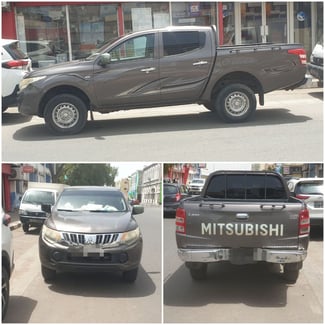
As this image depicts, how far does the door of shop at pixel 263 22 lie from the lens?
655 inches

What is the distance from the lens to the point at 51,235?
19.4ft

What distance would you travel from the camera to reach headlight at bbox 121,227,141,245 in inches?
235

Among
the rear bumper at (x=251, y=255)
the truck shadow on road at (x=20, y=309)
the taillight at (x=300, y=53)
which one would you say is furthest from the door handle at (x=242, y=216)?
the taillight at (x=300, y=53)

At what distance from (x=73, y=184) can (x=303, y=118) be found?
554 centimetres

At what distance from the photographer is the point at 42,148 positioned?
338 inches

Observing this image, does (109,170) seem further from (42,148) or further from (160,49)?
(160,49)

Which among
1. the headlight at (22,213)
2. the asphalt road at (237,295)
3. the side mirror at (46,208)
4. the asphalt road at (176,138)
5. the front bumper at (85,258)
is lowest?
the asphalt road at (237,295)

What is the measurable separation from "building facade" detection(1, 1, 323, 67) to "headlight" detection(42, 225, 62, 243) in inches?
435

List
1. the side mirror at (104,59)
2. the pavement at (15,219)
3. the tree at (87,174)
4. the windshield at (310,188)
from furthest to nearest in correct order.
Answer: the windshield at (310,188), the side mirror at (104,59), the pavement at (15,219), the tree at (87,174)

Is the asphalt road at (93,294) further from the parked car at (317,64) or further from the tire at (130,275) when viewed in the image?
the parked car at (317,64)

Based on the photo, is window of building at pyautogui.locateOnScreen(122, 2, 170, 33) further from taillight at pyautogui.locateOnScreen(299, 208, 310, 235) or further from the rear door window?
taillight at pyautogui.locateOnScreen(299, 208, 310, 235)

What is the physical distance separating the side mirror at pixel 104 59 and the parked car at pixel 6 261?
4.37m

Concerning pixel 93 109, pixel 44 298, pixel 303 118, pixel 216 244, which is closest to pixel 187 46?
pixel 93 109

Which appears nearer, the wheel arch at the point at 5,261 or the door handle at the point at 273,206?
the wheel arch at the point at 5,261
